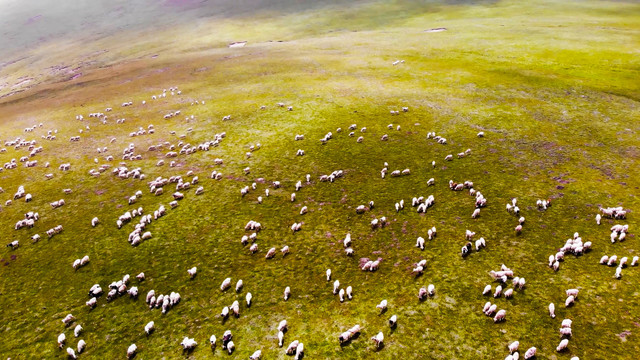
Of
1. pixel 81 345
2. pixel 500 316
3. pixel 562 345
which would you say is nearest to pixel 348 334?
pixel 500 316

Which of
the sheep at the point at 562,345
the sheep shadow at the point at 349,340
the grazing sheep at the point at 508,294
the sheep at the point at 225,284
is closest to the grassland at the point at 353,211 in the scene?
the sheep shadow at the point at 349,340

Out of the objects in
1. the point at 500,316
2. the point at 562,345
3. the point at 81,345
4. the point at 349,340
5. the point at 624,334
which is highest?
the point at 562,345

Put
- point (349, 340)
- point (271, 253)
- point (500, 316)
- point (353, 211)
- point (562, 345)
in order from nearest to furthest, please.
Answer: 1. point (562, 345)
2. point (500, 316)
3. point (349, 340)
4. point (271, 253)
5. point (353, 211)

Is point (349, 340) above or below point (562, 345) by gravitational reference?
below

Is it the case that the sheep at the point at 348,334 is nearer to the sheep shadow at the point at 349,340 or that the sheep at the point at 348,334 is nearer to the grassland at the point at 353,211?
the sheep shadow at the point at 349,340

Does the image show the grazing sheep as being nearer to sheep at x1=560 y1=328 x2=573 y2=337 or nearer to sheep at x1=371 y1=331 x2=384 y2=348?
sheep at x1=560 y1=328 x2=573 y2=337

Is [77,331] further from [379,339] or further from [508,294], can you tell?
[508,294]

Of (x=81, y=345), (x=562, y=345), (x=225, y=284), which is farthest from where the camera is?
(x=225, y=284)

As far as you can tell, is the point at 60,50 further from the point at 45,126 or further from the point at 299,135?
the point at 299,135
